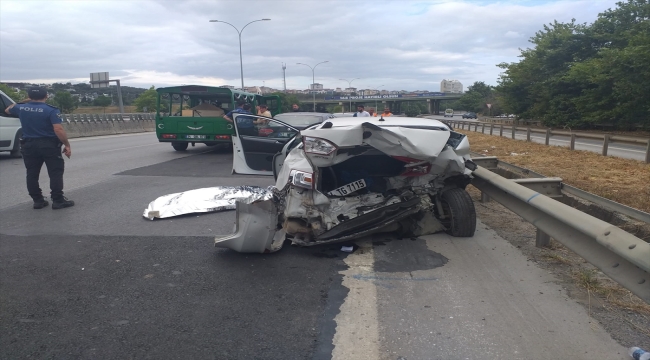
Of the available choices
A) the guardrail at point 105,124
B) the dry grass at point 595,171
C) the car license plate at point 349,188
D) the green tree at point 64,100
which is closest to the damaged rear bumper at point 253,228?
the car license plate at point 349,188

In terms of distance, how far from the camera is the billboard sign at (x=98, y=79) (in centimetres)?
4788

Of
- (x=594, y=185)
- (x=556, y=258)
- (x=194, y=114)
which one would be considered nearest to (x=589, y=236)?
(x=556, y=258)

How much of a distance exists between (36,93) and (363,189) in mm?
5081

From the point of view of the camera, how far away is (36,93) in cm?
759

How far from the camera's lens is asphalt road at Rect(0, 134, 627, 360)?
3.46m

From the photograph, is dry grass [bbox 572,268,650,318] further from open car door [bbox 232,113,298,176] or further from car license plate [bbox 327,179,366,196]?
open car door [bbox 232,113,298,176]

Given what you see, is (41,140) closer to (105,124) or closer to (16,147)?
(16,147)

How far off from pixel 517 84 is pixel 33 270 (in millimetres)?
44534

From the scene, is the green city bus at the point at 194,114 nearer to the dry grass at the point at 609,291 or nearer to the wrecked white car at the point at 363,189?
the wrecked white car at the point at 363,189

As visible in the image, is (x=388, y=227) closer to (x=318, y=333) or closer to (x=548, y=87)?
(x=318, y=333)

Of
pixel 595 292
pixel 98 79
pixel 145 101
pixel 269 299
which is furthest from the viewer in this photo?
pixel 145 101

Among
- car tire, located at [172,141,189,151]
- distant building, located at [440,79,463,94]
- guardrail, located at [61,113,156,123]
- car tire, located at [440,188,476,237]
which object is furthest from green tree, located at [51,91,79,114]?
distant building, located at [440,79,463,94]

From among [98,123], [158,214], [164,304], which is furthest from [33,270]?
[98,123]

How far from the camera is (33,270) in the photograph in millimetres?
4945
